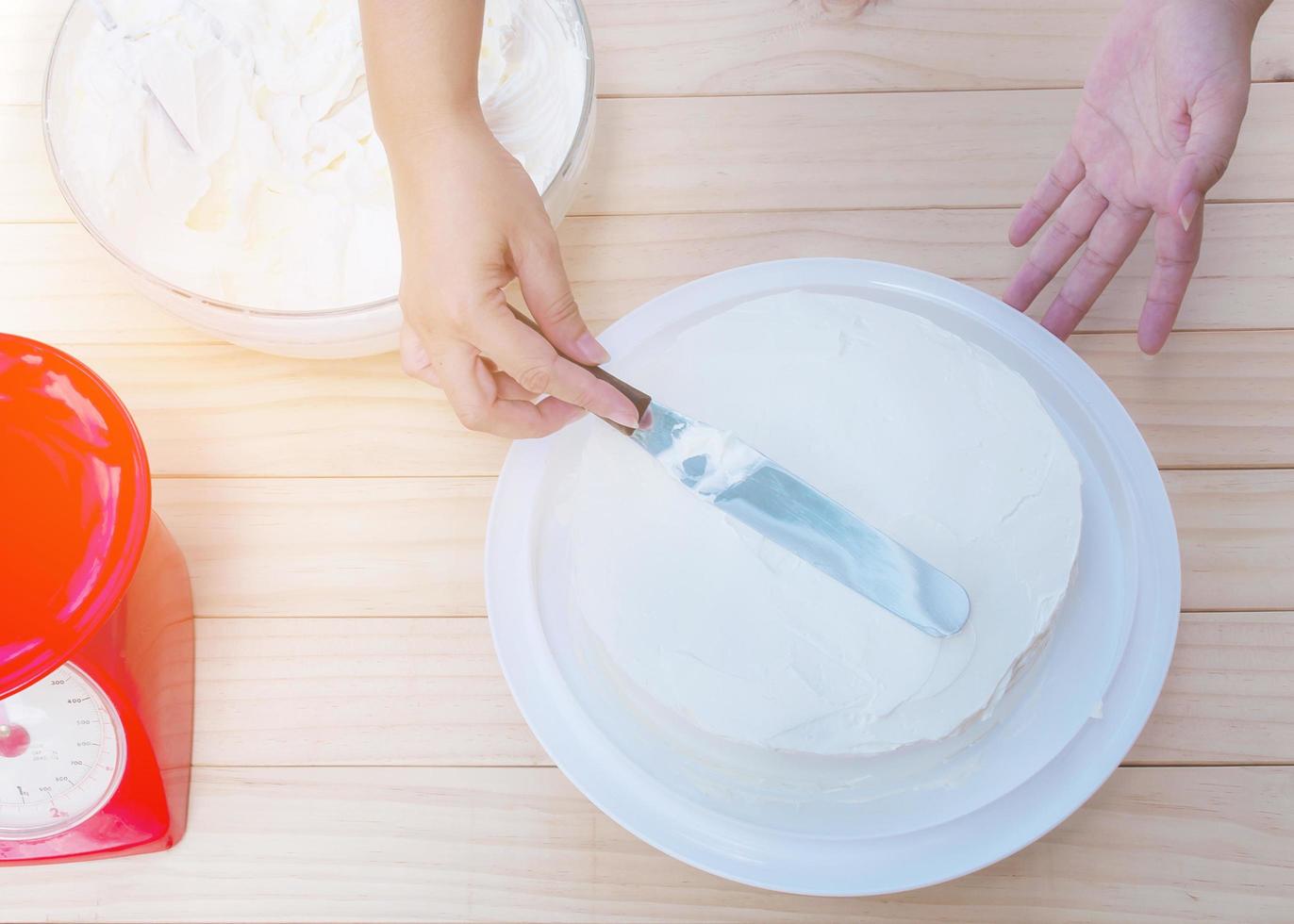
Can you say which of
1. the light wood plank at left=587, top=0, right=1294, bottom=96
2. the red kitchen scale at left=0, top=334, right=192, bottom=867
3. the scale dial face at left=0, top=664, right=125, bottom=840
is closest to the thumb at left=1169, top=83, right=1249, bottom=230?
the light wood plank at left=587, top=0, right=1294, bottom=96

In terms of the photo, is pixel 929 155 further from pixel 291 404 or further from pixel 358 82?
pixel 291 404

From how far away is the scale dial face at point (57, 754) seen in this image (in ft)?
2.22

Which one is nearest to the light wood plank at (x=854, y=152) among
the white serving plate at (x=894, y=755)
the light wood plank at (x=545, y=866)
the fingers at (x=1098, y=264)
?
the fingers at (x=1098, y=264)

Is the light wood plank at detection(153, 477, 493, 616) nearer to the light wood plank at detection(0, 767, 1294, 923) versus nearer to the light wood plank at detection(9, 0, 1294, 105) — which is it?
the light wood plank at detection(0, 767, 1294, 923)

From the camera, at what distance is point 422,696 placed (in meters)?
0.82

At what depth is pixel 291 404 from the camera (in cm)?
90

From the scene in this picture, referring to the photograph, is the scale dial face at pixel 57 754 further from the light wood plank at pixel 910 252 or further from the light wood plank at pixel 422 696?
the light wood plank at pixel 910 252

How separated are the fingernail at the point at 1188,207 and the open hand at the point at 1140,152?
2 centimetres

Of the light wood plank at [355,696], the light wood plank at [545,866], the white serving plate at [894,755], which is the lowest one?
the light wood plank at [545,866]

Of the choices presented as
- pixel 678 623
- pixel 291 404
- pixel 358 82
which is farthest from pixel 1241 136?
pixel 291 404

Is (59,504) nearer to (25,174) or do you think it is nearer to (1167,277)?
(25,174)

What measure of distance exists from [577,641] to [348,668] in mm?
207

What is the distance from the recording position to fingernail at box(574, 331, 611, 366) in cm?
71

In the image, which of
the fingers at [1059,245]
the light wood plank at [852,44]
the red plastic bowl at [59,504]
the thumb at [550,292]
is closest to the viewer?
the red plastic bowl at [59,504]
